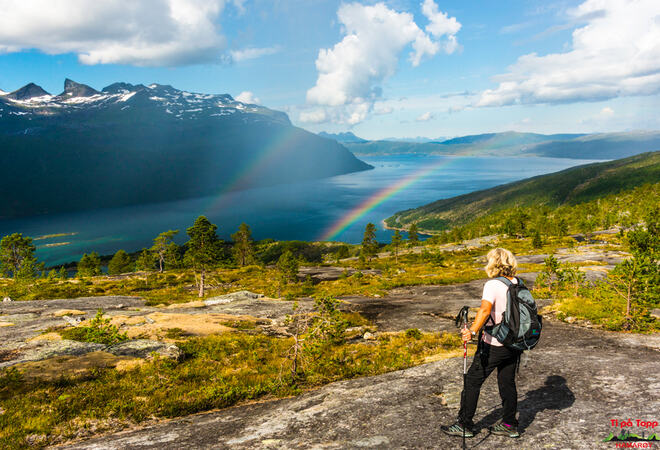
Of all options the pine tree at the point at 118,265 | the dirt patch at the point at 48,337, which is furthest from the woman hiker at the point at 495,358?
the pine tree at the point at 118,265

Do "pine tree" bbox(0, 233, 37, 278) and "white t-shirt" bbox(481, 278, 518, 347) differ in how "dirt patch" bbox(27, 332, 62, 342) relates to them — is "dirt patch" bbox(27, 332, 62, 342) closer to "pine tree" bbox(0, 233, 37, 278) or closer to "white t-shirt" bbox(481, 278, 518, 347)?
"white t-shirt" bbox(481, 278, 518, 347)

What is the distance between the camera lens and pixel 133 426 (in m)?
9.55

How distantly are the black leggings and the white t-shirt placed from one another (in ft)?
0.79

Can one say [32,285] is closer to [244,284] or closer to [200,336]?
[244,284]

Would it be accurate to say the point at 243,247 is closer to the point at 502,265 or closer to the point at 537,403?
the point at 537,403

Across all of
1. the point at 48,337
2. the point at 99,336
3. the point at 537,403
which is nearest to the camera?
the point at 537,403

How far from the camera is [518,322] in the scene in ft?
20.7

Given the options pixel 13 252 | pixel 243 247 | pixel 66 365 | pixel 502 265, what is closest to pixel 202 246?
pixel 66 365

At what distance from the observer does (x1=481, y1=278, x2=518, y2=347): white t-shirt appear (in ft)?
21.4

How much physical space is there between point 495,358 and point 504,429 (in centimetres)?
175

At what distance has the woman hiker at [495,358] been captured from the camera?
6.55m

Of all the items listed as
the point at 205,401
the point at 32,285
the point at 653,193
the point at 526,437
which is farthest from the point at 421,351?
the point at 653,193

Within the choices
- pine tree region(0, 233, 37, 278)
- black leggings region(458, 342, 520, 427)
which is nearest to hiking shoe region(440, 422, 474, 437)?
black leggings region(458, 342, 520, 427)

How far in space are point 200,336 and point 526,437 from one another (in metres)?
15.7
